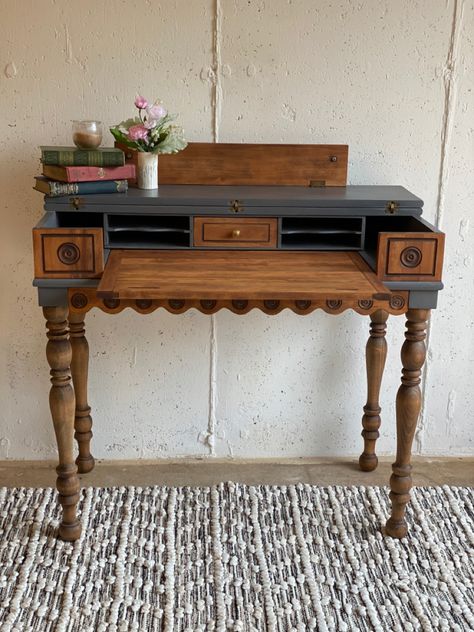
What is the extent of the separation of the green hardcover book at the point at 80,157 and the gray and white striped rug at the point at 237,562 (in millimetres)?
1167

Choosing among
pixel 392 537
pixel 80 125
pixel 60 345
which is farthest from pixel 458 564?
pixel 80 125

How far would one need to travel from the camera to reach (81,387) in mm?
3209

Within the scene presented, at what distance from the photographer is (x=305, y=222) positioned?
115 inches

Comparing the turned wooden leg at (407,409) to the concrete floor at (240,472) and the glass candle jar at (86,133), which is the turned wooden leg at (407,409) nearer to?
the concrete floor at (240,472)

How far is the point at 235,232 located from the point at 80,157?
54 cm

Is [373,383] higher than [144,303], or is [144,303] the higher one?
[144,303]

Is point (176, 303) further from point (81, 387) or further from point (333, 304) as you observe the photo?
point (81, 387)

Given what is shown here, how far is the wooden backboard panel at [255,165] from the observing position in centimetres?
304

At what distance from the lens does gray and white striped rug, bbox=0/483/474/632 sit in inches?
96.9

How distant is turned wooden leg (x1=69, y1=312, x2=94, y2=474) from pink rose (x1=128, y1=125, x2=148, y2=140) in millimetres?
701

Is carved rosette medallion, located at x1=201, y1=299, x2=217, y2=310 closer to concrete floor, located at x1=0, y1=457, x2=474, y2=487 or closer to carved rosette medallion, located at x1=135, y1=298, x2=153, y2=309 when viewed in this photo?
carved rosette medallion, located at x1=135, y1=298, x2=153, y2=309

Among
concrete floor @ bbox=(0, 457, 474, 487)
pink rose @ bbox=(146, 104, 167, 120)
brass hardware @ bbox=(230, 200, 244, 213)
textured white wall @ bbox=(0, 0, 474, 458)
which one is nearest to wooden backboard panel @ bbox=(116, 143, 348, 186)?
textured white wall @ bbox=(0, 0, 474, 458)

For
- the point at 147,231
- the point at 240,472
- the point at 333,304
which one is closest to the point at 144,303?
the point at 147,231

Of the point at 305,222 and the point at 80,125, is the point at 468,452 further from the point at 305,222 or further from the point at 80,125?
the point at 80,125
